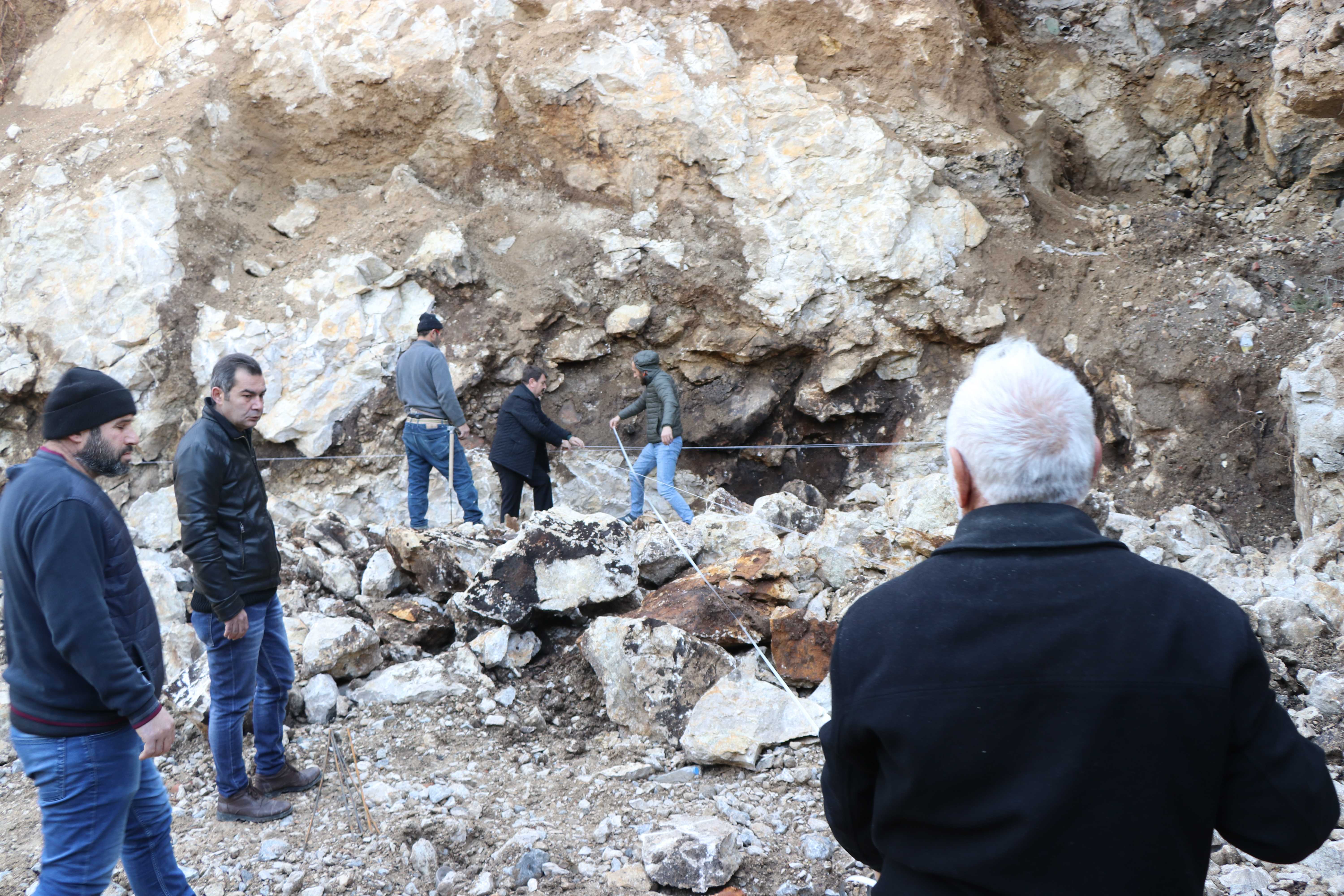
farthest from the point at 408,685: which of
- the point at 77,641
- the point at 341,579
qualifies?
the point at 77,641

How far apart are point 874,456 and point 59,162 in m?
9.29

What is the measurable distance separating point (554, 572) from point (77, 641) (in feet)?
9.24

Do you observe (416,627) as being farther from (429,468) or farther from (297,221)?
(297,221)

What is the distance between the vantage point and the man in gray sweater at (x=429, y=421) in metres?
7.33

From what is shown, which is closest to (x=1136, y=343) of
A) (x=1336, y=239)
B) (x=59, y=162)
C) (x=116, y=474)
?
(x=1336, y=239)

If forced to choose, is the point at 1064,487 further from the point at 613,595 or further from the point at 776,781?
the point at 613,595

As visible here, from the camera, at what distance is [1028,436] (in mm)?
1455

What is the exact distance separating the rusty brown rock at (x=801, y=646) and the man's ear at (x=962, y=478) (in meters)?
2.90

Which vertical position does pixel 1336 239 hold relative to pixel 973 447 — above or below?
below

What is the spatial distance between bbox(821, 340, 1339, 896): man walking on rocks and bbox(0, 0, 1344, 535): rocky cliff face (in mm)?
7803

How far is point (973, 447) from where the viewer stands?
58.7 inches

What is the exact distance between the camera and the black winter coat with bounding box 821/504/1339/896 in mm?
1275

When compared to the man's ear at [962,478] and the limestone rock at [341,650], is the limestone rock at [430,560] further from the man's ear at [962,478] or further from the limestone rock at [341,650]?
the man's ear at [962,478]

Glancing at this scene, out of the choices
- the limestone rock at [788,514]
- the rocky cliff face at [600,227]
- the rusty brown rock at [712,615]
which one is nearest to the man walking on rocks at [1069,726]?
the rusty brown rock at [712,615]
